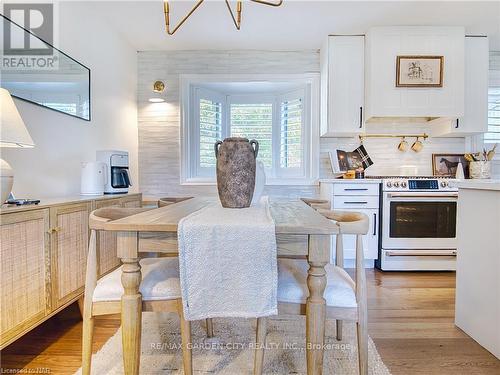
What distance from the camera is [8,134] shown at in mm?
1320

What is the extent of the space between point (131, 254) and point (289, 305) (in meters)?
0.63

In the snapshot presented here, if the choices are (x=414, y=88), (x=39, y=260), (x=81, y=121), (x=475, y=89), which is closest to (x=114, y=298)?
(x=39, y=260)

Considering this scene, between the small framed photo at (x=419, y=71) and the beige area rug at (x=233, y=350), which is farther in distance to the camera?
the small framed photo at (x=419, y=71)

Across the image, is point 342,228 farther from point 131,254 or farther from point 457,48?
point 457,48

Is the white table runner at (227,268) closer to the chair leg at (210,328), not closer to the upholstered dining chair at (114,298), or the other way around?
the upholstered dining chair at (114,298)

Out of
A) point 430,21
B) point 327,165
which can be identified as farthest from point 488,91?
point 327,165

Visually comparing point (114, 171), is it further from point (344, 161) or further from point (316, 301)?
point (344, 161)

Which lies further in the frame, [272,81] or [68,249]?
[272,81]

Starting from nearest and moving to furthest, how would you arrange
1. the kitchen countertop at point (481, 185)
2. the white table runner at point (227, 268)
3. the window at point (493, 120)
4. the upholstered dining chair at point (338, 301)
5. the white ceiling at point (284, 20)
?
the white table runner at point (227, 268), the upholstered dining chair at point (338, 301), the kitchen countertop at point (481, 185), the white ceiling at point (284, 20), the window at point (493, 120)

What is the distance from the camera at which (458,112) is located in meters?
3.13

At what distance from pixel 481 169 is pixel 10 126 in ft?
13.7

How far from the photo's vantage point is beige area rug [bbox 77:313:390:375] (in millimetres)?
1436

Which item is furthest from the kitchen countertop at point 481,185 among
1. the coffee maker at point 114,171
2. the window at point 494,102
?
the coffee maker at point 114,171

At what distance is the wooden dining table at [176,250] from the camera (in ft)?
3.34
